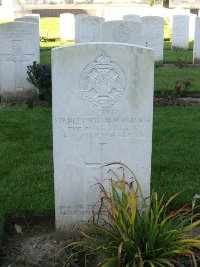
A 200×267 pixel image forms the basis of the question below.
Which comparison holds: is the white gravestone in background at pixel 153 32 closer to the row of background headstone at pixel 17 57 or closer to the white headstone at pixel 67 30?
the row of background headstone at pixel 17 57

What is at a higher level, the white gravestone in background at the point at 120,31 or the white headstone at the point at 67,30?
the white headstone at the point at 67,30

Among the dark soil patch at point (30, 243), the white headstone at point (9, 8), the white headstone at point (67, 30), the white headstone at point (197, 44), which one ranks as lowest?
the dark soil patch at point (30, 243)

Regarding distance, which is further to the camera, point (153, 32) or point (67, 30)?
point (67, 30)

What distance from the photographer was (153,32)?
1413cm

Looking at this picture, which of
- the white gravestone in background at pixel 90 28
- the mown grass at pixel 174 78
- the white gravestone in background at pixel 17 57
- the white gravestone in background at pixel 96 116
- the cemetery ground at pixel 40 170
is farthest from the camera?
the white gravestone in background at pixel 90 28

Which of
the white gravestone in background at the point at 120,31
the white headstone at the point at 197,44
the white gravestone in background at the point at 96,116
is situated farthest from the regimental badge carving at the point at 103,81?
the white headstone at the point at 197,44

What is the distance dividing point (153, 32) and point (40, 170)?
9.67 metres

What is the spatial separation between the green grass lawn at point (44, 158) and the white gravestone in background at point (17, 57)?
1.14 meters

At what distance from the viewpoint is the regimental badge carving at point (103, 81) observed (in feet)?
11.9

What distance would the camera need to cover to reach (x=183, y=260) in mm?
3422

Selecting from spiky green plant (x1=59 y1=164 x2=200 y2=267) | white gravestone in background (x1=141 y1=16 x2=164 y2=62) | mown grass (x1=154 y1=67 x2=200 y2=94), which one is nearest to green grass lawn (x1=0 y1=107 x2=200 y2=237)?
spiky green plant (x1=59 y1=164 x2=200 y2=267)

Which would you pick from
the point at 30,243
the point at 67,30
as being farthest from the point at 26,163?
the point at 67,30

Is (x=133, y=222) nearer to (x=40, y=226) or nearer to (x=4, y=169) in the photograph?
(x=40, y=226)

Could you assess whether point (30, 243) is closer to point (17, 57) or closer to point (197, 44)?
point (17, 57)
